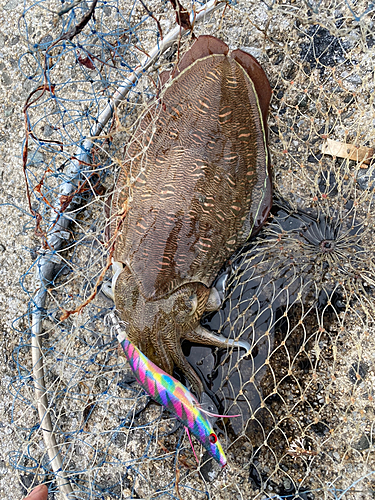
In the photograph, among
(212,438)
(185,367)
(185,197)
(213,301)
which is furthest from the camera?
(213,301)

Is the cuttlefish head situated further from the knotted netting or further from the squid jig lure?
the knotted netting

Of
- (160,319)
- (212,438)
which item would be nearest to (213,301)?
(160,319)

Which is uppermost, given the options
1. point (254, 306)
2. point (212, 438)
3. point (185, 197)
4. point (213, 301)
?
point (185, 197)

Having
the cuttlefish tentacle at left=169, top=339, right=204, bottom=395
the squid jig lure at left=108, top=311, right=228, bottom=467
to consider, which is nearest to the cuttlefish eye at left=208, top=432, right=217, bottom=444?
the squid jig lure at left=108, top=311, right=228, bottom=467

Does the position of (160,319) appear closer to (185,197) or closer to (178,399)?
(178,399)

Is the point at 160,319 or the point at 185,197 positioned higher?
the point at 185,197

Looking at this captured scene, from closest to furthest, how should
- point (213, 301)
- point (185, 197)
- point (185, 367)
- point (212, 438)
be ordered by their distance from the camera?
point (212, 438)
point (185, 197)
point (185, 367)
point (213, 301)

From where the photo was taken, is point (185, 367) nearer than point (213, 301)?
Yes
